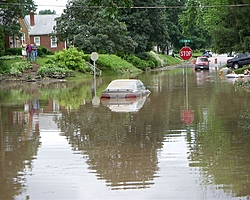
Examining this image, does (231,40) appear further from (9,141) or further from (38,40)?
(38,40)

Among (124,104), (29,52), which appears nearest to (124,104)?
(124,104)

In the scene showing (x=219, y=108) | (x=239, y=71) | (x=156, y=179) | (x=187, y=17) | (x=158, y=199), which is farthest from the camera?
(x=187, y=17)

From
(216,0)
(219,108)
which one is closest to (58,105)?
(219,108)

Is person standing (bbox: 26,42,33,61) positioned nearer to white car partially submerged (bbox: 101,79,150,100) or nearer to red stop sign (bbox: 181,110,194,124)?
white car partially submerged (bbox: 101,79,150,100)

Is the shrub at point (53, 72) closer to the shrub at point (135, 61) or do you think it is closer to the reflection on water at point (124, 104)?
the reflection on water at point (124, 104)

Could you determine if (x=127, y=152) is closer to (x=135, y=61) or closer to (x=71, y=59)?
(x=71, y=59)

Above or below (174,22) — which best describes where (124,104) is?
below

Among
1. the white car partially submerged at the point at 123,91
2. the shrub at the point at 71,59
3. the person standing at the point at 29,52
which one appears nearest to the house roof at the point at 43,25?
the shrub at the point at 71,59

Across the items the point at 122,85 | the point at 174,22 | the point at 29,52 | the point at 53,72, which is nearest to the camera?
the point at 122,85

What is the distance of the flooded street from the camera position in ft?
29.6

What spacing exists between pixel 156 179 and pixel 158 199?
1.30m

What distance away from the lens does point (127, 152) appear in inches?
482

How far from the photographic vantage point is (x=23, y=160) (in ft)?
38.4

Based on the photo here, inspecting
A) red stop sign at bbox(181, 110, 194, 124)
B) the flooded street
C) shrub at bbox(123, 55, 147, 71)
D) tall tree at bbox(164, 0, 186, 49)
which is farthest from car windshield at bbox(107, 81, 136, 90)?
tall tree at bbox(164, 0, 186, 49)
